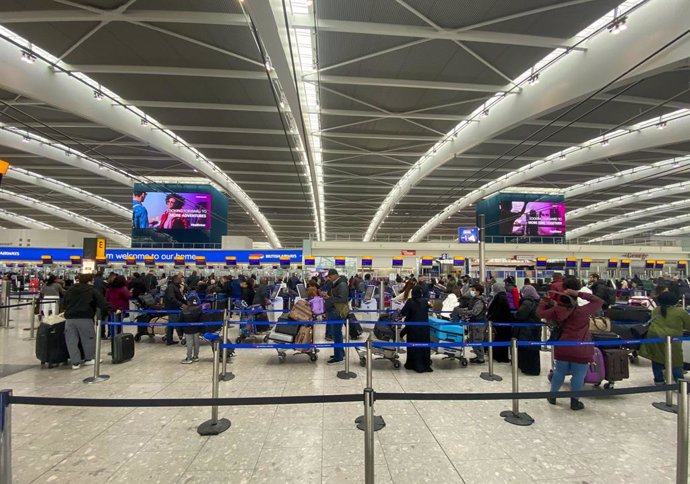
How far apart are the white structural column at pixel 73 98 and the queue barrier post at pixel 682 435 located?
16249 mm

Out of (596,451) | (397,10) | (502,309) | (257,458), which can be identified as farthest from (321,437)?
(397,10)

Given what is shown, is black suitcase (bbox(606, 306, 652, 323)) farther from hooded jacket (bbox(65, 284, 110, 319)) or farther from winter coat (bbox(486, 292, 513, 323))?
hooded jacket (bbox(65, 284, 110, 319))

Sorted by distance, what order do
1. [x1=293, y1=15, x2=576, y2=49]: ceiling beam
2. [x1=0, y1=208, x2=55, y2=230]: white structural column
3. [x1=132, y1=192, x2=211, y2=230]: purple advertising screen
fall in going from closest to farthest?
[x1=293, y1=15, x2=576, y2=49]: ceiling beam < [x1=132, y1=192, x2=211, y2=230]: purple advertising screen < [x1=0, y1=208, x2=55, y2=230]: white structural column

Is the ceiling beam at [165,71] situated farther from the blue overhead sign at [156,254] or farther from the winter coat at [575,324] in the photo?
the blue overhead sign at [156,254]

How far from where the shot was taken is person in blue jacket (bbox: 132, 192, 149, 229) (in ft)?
82.7

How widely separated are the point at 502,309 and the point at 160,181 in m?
27.3

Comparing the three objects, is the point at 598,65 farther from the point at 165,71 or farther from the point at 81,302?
the point at 81,302

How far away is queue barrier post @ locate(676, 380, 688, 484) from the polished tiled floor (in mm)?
518

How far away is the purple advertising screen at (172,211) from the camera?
25.4 metres

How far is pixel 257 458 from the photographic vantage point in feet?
10.8

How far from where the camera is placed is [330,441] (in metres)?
3.58

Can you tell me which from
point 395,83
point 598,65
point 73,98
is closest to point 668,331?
point 598,65

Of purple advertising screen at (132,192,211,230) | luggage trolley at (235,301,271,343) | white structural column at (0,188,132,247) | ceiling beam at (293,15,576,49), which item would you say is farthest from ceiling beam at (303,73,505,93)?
white structural column at (0,188,132,247)

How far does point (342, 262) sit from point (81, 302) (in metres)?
18.7
